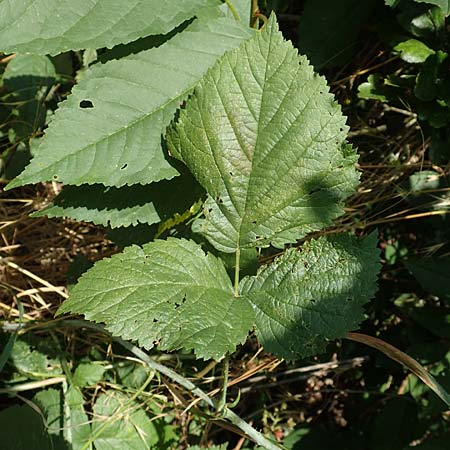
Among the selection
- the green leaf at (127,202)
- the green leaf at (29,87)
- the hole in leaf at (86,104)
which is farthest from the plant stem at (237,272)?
the green leaf at (29,87)

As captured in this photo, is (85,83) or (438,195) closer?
(85,83)

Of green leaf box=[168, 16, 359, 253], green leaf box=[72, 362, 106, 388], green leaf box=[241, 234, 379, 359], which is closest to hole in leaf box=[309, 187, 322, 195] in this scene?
green leaf box=[168, 16, 359, 253]

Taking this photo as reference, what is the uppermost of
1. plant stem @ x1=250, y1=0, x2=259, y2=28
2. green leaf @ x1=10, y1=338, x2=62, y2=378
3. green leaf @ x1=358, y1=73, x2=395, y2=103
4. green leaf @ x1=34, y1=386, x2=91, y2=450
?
plant stem @ x1=250, y1=0, x2=259, y2=28

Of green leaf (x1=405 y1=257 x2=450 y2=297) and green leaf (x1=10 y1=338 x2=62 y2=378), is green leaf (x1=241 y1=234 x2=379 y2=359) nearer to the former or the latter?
green leaf (x1=405 y1=257 x2=450 y2=297)

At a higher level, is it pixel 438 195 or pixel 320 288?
pixel 320 288

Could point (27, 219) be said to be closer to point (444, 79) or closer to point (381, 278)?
point (381, 278)

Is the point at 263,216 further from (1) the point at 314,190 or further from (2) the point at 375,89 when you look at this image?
(2) the point at 375,89

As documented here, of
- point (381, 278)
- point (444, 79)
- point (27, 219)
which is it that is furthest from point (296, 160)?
point (27, 219)
